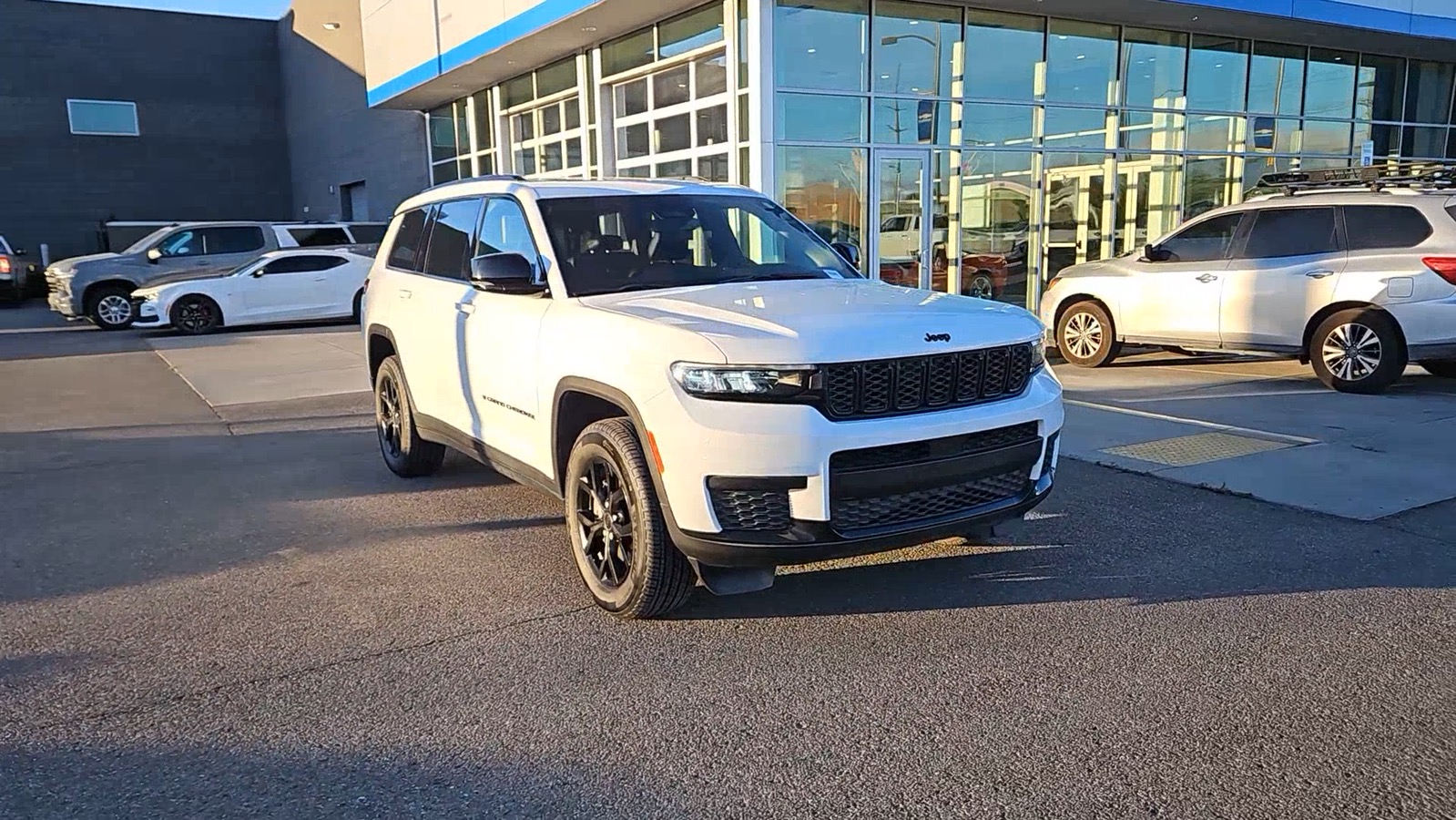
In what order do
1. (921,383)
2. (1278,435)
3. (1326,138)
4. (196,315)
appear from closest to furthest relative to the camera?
(921,383), (1278,435), (196,315), (1326,138)

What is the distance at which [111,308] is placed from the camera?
18.3 metres

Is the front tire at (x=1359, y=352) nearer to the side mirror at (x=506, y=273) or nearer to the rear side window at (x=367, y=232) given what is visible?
the side mirror at (x=506, y=273)

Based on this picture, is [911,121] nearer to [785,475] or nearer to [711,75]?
[711,75]

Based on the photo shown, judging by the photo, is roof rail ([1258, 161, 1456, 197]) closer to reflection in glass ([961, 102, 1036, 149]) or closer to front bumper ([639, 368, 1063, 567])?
reflection in glass ([961, 102, 1036, 149])

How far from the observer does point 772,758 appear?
323cm

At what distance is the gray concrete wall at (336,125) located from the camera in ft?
88.6

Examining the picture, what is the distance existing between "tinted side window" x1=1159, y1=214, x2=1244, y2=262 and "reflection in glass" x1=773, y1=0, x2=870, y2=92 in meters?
5.05

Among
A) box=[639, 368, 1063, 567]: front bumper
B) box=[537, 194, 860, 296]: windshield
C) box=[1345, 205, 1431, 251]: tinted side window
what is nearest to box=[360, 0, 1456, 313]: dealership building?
box=[1345, 205, 1431, 251]: tinted side window

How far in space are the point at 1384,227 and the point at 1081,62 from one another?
746cm

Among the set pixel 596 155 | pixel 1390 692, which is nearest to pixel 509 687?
pixel 1390 692

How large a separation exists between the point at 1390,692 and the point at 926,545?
213 cm

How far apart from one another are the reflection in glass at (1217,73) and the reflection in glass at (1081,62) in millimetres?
1879

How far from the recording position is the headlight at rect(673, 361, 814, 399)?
12.6 feet

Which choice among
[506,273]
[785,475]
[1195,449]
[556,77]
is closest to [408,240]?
[506,273]
